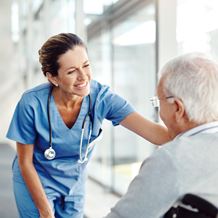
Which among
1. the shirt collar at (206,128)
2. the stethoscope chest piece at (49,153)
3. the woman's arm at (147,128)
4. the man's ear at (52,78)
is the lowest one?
the stethoscope chest piece at (49,153)

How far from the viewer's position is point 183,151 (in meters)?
1.04

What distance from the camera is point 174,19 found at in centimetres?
235

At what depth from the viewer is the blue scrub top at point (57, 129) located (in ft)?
5.46

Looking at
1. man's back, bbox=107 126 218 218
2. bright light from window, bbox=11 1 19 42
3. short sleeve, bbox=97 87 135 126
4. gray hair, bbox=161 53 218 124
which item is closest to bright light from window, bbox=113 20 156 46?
short sleeve, bbox=97 87 135 126

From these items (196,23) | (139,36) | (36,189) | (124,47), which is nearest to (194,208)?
(36,189)

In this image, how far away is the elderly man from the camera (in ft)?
3.37

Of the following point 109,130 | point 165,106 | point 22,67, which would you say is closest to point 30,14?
point 22,67

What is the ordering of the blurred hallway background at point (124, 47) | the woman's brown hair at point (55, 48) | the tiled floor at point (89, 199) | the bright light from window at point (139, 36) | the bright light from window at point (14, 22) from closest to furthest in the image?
1. the woman's brown hair at point (55, 48)
2. the blurred hallway background at point (124, 47)
3. the bright light from window at point (139, 36)
4. the tiled floor at point (89, 199)
5. the bright light from window at point (14, 22)

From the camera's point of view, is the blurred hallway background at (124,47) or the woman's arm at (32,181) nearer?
the woman's arm at (32,181)

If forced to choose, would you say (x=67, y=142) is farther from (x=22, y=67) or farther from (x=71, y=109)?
(x=22, y=67)

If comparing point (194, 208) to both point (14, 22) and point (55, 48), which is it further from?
point (14, 22)

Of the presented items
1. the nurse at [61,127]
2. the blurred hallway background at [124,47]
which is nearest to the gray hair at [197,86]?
the nurse at [61,127]

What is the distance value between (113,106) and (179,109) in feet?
2.10

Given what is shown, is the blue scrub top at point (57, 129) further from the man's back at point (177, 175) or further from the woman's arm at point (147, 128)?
the man's back at point (177, 175)
